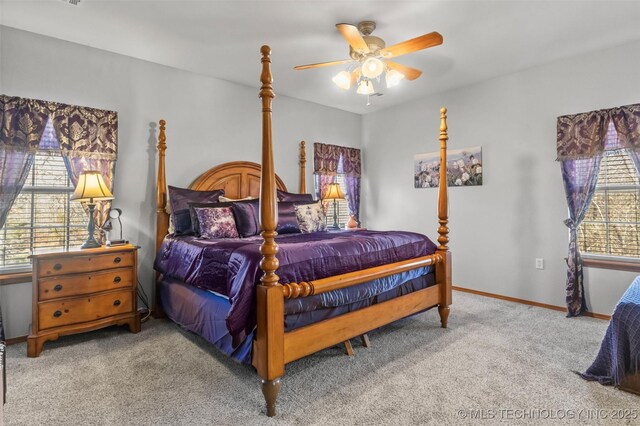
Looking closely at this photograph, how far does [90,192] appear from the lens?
2.86 metres

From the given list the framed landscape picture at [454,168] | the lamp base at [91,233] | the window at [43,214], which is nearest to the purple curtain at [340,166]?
the framed landscape picture at [454,168]

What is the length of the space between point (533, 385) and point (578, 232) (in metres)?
2.13

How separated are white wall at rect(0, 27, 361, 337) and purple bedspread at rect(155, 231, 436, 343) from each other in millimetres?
804

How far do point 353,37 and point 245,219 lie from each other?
1868mm

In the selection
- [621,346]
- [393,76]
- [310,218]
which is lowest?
[621,346]

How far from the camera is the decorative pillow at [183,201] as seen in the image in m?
3.34

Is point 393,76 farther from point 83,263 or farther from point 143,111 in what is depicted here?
point 83,263

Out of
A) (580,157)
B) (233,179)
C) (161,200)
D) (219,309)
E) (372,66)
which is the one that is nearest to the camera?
(219,309)

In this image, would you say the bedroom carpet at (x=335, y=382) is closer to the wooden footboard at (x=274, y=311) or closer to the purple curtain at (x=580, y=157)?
the wooden footboard at (x=274, y=311)

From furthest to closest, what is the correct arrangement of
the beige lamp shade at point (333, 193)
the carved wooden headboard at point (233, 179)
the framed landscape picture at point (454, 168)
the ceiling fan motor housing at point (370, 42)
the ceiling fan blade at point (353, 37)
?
the beige lamp shade at point (333, 193) < the framed landscape picture at point (454, 168) < the carved wooden headboard at point (233, 179) < the ceiling fan motor housing at point (370, 42) < the ceiling fan blade at point (353, 37)

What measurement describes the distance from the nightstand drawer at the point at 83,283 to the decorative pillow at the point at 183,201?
0.58 metres

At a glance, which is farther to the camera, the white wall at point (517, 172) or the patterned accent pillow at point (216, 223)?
the white wall at point (517, 172)

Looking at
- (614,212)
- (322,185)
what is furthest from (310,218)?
(614,212)

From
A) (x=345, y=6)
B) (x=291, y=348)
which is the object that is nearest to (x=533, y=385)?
(x=291, y=348)
